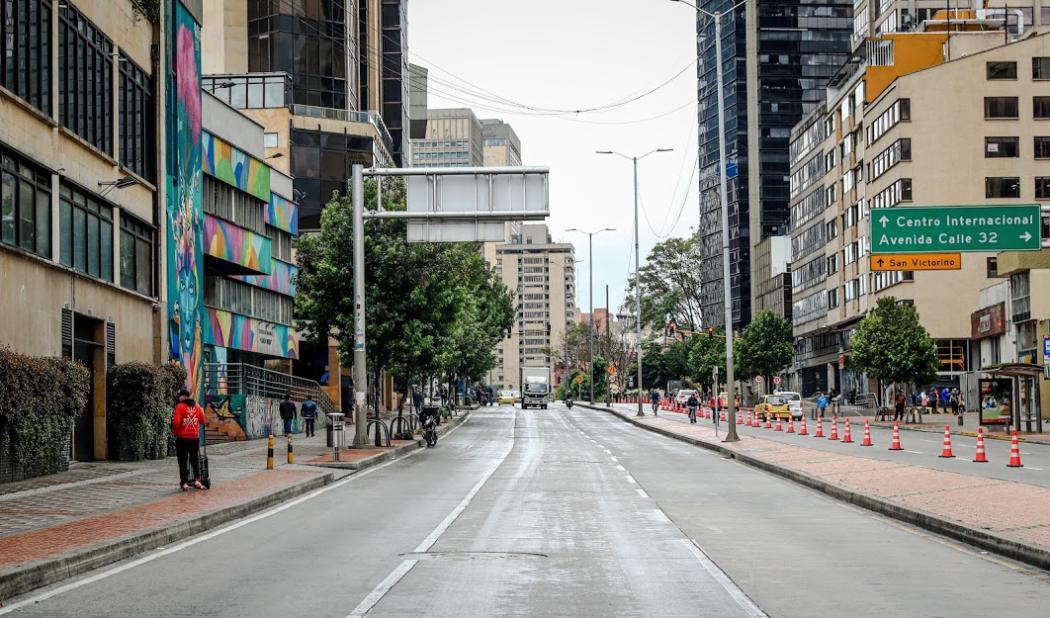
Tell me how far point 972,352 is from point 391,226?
49203mm

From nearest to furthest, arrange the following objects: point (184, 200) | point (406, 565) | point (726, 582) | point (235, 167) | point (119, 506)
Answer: point (726, 582) < point (406, 565) < point (119, 506) < point (184, 200) < point (235, 167)

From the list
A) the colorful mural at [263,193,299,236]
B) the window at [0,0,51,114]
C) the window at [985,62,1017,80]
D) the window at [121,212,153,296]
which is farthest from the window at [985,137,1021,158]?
the window at [0,0,51,114]

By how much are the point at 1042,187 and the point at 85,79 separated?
61767mm

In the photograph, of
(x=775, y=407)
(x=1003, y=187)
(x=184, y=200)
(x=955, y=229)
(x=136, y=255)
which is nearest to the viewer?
(x=955, y=229)

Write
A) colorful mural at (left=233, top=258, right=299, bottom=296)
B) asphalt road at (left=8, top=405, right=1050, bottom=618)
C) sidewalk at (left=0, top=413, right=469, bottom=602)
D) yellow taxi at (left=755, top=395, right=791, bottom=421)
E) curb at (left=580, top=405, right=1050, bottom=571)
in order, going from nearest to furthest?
asphalt road at (left=8, top=405, right=1050, bottom=618)
sidewalk at (left=0, top=413, right=469, bottom=602)
curb at (left=580, top=405, right=1050, bottom=571)
colorful mural at (left=233, top=258, right=299, bottom=296)
yellow taxi at (left=755, top=395, right=791, bottom=421)

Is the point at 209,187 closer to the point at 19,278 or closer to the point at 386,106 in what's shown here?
the point at 19,278

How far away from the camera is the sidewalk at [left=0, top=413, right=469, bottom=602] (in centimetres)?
1312

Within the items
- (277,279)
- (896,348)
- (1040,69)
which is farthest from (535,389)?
(1040,69)

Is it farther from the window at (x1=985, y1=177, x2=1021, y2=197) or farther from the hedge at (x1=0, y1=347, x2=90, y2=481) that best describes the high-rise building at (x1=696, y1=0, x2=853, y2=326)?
the hedge at (x1=0, y1=347, x2=90, y2=481)

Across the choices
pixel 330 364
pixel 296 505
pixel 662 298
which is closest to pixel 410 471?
pixel 296 505

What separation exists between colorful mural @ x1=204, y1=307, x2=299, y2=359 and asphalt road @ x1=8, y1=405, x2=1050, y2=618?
108ft

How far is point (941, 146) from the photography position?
253 feet

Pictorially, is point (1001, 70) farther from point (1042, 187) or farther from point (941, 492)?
point (941, 492)

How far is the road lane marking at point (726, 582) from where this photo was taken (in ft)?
33.6
